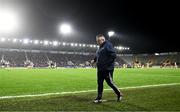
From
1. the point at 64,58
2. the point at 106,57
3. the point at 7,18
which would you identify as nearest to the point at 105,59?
the point at 106,57

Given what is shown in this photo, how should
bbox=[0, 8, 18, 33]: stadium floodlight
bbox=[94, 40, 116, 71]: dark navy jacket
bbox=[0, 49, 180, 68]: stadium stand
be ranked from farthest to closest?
bbox=[0, 49, 180, 68]: stadium stand → bbox=[0, 8, 18, 33]: stadium floodlight → bbox=[94, 40, 116, 71]: dark navy jacket

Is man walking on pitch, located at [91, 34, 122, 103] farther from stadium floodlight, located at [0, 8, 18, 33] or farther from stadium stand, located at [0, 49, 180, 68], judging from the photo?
stadium stand, located at [0, 49, 180, 68]

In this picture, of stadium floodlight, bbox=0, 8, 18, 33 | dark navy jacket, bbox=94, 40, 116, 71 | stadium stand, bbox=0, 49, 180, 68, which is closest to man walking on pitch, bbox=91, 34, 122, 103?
dark navy jacket, bbox=94, 40, 116, 71

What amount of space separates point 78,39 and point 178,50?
3117cm

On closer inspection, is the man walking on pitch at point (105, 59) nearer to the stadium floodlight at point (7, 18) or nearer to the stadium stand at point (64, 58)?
the stadium floodlight at point (7, 18)

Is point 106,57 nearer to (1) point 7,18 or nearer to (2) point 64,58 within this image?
(1) point 7,18

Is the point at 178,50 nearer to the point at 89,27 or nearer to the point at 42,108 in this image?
the point at 89,27

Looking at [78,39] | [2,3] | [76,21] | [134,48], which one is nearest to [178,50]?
[134,48]

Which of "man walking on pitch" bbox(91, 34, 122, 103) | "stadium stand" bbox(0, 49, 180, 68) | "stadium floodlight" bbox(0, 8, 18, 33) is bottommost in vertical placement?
"man walking on pitch" bbox(91, 34, 122, 103)

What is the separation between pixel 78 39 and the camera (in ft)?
267

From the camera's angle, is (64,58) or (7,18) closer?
(7,18)

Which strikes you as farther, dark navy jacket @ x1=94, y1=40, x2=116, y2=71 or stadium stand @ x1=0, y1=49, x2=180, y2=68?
stadium stand @ x1=0, y1=49, x2=180, y2=68

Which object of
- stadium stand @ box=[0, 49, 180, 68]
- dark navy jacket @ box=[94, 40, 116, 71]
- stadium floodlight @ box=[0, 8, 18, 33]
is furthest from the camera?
stadium stand @ box=[0, 49, 180, 68]

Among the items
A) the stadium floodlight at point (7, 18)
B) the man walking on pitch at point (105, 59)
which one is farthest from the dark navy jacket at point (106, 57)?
the stadium floodlight at point (7, 18)
